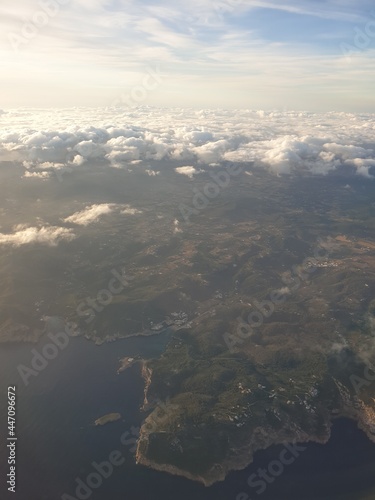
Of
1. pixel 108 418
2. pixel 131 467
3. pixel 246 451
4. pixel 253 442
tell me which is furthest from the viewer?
pixel 108 418

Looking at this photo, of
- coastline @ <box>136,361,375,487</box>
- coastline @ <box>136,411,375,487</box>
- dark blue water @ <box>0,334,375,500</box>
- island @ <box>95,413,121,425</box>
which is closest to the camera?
dark blue water @ <box>0,334,375,500</box>

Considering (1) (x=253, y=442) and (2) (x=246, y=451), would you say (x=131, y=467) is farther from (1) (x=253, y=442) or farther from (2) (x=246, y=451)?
(1) (x=253, y=442)

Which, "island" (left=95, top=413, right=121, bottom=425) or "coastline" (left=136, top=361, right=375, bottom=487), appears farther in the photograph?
"island" (left=95, top=413, right=121, bottom=425)

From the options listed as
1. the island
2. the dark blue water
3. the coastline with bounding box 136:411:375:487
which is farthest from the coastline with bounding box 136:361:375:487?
the island

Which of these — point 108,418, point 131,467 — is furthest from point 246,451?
point 108,418

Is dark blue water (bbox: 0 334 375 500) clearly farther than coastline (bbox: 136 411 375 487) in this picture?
No

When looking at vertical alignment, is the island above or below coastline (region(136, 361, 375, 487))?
above

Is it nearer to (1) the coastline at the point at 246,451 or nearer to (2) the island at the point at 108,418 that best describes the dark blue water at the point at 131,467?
(2) the island at the point at 108,418

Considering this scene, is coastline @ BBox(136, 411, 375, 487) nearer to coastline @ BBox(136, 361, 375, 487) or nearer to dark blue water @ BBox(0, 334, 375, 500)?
coastline @ BBox(136, 361, 375, 487)

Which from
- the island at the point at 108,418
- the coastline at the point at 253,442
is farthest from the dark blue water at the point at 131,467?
the coastline at the point at 253,442

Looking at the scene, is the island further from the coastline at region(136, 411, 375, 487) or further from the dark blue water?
the coastline at region(136, 411, 375, 487)

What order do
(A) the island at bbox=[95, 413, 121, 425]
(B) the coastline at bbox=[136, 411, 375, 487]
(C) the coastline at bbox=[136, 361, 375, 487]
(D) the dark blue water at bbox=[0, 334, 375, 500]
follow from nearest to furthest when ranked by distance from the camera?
(D) the dark blue water at bbox=[0, 334, 375, 500] → (B) the coastline at bbox=[136, 411, 375, 487] → (C) the coastline at bbox=[136, 361, 375, 487] → (A) the island at bbox=[95, 413, 121, 425]

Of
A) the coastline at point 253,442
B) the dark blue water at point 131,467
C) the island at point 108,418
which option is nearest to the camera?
the dark blue water at point 131,467

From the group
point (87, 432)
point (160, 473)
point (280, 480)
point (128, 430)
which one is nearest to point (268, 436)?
point (280, 480)
